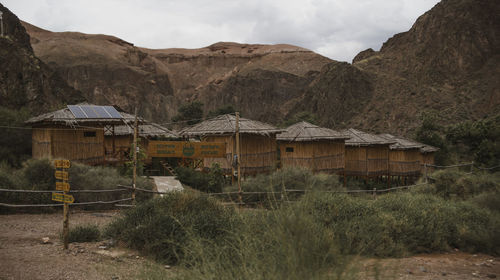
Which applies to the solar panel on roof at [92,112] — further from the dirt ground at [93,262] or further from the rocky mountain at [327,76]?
the rocky mountain at [327,76]

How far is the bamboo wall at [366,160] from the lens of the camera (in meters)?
20.6

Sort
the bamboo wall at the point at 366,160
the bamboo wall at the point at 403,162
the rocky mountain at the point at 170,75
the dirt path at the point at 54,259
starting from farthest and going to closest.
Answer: the rocky mountain at the point at 170,75, the bamboo wall at the point at 403,162, the bamboo wall at the point at 366,160, the dirt path at the point at 54,259

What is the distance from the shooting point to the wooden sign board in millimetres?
8766

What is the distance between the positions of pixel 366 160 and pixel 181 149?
1497 cm

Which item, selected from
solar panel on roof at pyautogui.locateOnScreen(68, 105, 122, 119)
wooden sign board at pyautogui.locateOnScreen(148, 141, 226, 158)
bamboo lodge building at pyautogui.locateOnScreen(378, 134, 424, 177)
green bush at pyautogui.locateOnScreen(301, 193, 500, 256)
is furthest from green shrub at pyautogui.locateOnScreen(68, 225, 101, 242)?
bamboo lodge building at pyautogui.locateOnScreen(378, 134, 424, 177)

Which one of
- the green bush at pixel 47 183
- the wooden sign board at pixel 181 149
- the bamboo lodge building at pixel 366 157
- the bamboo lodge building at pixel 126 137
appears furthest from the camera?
the bamboo lodge building at pixel 366 157

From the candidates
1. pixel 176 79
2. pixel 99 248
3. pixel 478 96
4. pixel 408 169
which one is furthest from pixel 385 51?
pixel 99 248

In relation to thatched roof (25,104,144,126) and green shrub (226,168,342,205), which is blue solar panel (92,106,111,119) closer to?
thatched roof (25,104,144,126)

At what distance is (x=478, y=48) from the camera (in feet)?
126

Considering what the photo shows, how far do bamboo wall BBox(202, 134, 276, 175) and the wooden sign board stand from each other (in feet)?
19.0

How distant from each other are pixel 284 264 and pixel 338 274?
1.48ft

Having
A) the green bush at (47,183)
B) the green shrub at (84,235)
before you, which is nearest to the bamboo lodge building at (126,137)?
the green bush at (47,183)

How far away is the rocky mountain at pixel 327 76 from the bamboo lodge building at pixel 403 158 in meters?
13.5

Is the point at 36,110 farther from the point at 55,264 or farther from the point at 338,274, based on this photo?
the point at 338,274
